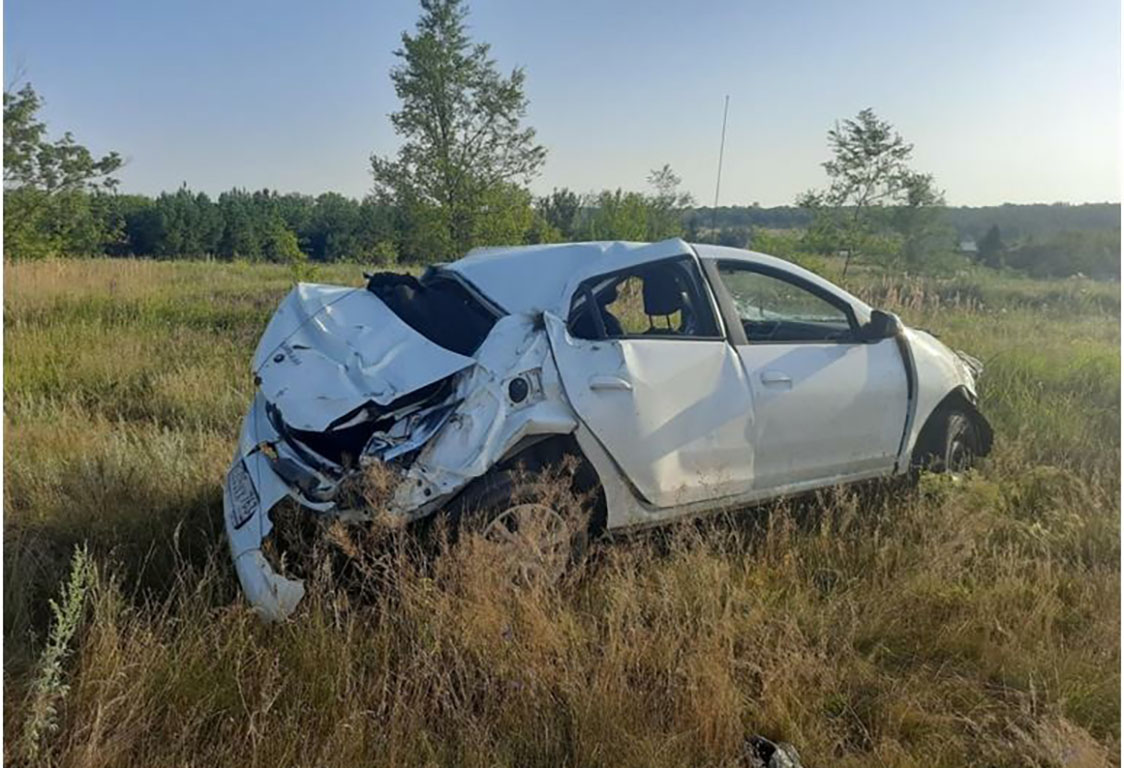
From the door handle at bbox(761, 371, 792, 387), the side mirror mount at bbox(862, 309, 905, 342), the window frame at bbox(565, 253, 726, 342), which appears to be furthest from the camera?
the side mirror mount at bbox(862, 309, 905, 342)

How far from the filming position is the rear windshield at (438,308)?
332 cm

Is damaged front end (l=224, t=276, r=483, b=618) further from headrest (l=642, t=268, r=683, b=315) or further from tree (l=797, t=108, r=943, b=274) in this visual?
tree (l=797, t=108, r=943, b=274)

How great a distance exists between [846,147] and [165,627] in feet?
49.9

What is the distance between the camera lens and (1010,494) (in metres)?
4.42

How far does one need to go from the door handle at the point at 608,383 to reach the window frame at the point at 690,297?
19 cm

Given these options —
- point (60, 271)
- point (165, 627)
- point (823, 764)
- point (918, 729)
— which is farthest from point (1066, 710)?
point (60, 271)

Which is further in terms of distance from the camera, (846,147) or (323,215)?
(323,215)

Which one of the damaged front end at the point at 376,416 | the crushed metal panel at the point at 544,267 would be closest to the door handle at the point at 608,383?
the damaged front end at the point at 376,416

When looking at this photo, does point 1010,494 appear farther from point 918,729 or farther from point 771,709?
point 771,709

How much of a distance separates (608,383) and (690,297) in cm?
81

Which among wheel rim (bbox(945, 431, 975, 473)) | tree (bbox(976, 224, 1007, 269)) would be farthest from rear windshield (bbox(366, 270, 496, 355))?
tree (bbox(976, 224, 1007, 269))

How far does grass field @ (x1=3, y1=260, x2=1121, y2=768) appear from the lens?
89.0 inches

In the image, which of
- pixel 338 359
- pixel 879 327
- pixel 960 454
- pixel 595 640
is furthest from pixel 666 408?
pixel 960 454

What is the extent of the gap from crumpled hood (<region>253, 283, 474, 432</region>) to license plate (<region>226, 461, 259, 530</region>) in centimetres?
35
